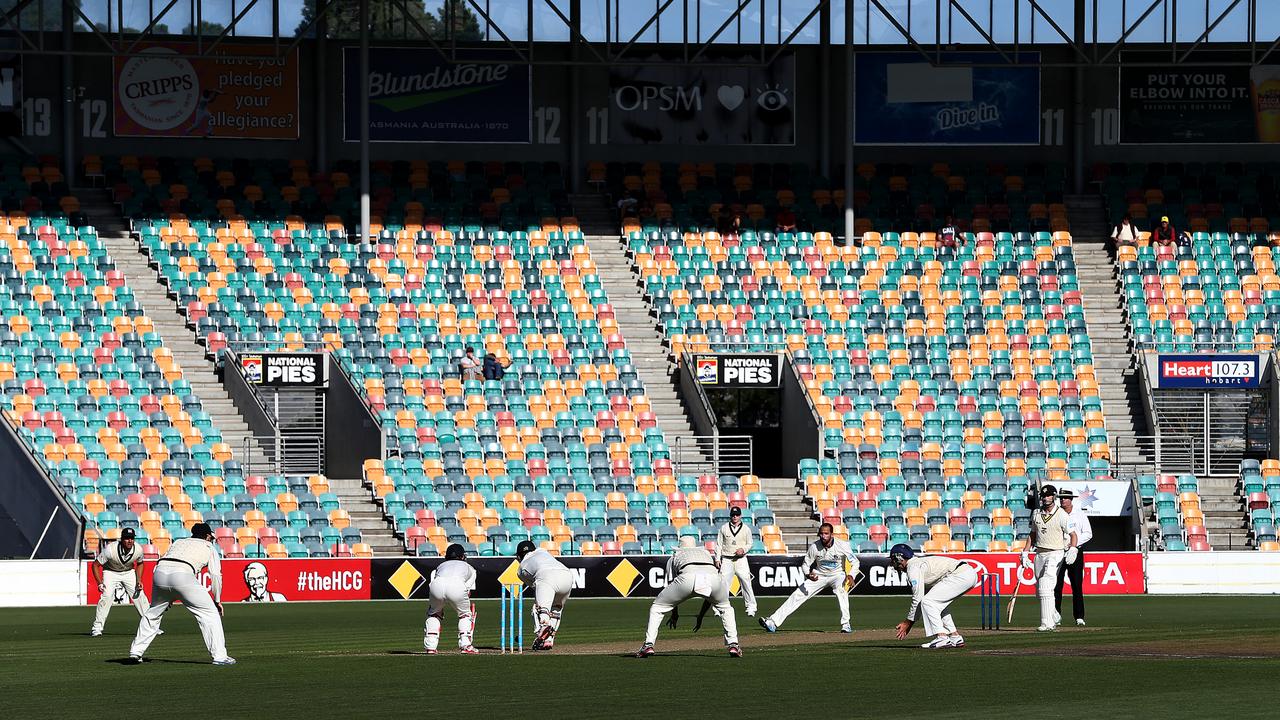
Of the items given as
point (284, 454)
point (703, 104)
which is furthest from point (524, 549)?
point (703, 104)

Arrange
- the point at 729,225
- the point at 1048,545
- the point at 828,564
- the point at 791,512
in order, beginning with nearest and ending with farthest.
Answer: the point at 1048,545 < the point at 828,564 < the point at 791,512 < the point at 729,225

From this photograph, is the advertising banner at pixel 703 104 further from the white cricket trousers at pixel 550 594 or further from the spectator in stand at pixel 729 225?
the white cricket trousers at pixel 550 594

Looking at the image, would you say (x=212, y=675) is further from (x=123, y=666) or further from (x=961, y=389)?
(x=961, y=389)

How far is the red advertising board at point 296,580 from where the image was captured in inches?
1372

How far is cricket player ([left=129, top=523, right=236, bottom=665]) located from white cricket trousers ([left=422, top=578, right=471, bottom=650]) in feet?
7.40

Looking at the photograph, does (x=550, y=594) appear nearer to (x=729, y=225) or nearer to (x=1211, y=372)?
(x=1211, y=372)

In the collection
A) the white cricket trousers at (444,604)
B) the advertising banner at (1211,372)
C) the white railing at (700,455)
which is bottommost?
the white cricket trousers at (444,604)

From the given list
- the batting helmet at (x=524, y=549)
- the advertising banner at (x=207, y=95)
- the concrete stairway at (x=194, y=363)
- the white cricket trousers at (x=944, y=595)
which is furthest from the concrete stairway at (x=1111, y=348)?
the batting helmet at (x=524, y=549)

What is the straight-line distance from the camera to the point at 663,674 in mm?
17938

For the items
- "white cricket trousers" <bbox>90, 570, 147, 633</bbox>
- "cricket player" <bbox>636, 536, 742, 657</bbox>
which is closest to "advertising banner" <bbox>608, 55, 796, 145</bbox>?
"white cricket trousers" <bbox>90, 570, 147, 633</bbox>

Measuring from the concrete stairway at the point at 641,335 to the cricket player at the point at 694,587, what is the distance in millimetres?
21442

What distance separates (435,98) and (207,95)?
5.40m

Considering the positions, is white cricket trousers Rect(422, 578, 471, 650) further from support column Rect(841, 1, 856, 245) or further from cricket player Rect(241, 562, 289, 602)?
support column Rect(841, 1, 856, 245)

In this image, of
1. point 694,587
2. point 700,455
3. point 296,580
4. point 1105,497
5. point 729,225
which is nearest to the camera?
point 694,587
